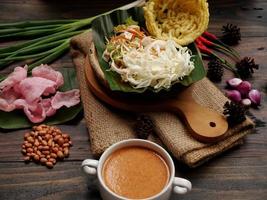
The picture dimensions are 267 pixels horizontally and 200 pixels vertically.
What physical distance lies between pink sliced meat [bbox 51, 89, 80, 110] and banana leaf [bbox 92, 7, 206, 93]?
16cm

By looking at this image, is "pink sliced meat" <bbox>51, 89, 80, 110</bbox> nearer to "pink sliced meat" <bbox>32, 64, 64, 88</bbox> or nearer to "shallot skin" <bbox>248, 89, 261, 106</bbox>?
"pink sliced meat" <bbox>32, 64, 64, 88</bbox>

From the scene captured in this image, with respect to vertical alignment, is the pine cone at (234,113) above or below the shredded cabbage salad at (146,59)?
below

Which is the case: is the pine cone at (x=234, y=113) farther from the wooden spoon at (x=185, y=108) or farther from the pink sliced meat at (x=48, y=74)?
the pink sliced meat at (x=48, y=74)

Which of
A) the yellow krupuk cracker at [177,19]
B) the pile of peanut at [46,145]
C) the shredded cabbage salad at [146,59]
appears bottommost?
the pile of peanut at [46,145]

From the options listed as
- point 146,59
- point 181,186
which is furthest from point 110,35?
point 181,186

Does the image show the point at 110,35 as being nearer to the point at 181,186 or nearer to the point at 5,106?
the point at 5,106

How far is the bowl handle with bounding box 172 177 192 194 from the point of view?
121 cm

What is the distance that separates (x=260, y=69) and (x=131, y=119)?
2.05ft

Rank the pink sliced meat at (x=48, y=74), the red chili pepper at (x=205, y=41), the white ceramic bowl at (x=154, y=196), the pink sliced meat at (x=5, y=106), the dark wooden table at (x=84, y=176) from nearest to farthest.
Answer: the white ceramic bowl at (x=154, y=196) < the dark wooden table at (x=84, y=176) < the pink sliced meat at (x=5, y=106) < the pink sliced meat at (x=48, y=74) < the red chili pepper at (x=205, y=41)

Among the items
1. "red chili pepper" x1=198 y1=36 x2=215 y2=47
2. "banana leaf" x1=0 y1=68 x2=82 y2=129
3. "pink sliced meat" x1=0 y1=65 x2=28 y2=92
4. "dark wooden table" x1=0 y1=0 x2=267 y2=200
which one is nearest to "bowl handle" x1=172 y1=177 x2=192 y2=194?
"dark wooden table" x1=0 y1=0 x2=267 y2=200

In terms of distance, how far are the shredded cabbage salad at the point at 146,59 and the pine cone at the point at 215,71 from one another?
5.0 inches

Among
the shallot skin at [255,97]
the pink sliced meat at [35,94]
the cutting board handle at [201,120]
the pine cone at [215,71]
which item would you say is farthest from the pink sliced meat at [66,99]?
the shallot skin at [255,97]

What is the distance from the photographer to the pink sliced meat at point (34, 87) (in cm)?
158

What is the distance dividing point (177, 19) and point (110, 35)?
284 millimetres
